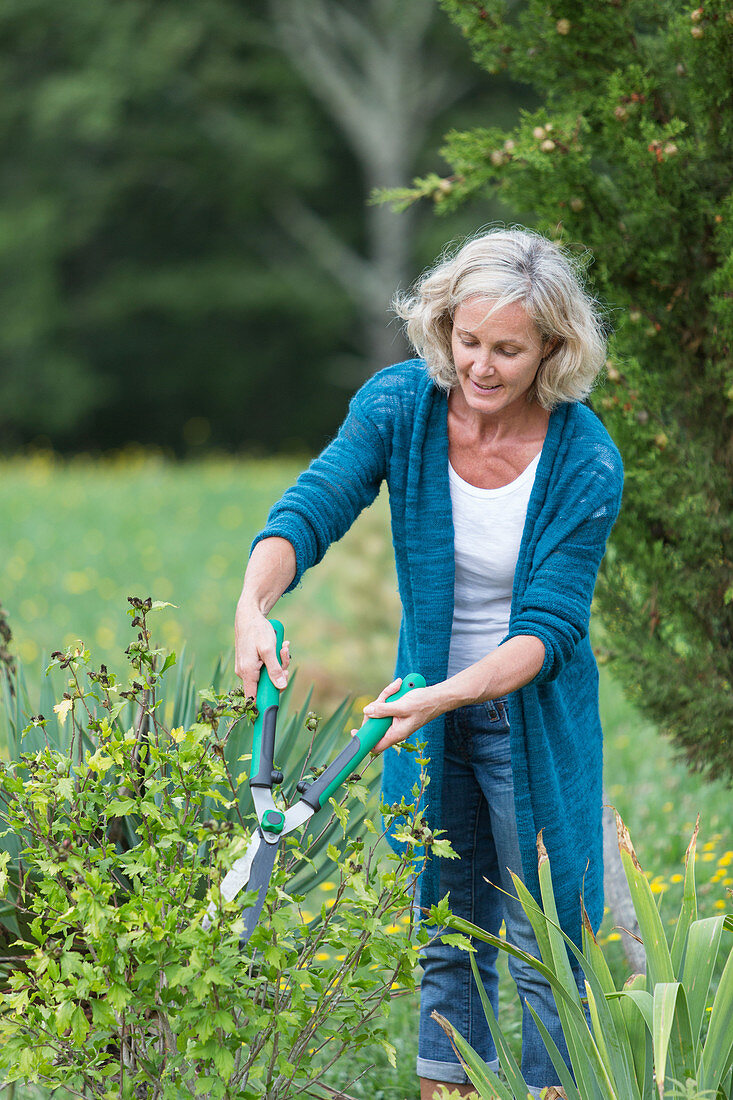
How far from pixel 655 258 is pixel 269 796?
5.74ft

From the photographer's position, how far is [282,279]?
2014cm

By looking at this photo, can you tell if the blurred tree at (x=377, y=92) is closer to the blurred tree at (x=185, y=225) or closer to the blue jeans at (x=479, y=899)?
the blurred tree at (x=185, y=225)

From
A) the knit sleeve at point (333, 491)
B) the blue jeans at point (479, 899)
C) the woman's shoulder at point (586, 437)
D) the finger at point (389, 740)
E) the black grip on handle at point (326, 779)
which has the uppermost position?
the woman's shoulder at point (586, 437)

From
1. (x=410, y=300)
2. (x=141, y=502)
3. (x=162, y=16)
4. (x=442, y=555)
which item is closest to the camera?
(x=442, y=555)

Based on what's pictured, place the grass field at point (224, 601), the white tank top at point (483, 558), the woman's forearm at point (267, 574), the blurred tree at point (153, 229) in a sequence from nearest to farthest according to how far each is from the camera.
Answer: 1. the woman's forearm at point (267, 574)
2. the white tank top at point (483, 558)
3. the grass field at point (224, 601)
4. the blurred tree at point (153, 229)

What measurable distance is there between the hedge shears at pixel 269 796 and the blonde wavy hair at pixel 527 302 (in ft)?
2.51

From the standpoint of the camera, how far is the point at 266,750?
1.84m

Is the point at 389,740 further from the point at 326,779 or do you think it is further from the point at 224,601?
the point at 224,601

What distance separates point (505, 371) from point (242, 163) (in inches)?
728

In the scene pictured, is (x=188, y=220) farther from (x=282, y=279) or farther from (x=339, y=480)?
(x=339, y=480)

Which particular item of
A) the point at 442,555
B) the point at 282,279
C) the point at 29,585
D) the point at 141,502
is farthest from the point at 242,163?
the point at 442,555

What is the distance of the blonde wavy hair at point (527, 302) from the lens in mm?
2092

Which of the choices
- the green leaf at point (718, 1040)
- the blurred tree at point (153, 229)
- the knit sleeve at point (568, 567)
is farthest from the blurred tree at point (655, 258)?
the blurred tree at point (153, 229)

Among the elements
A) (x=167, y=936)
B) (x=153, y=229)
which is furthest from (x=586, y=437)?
(x=153, y=229)
